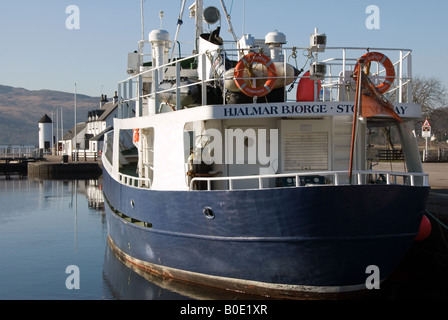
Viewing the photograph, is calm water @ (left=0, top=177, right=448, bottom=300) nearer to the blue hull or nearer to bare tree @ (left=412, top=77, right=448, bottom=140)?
the blue hull

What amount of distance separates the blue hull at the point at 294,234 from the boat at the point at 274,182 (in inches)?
0.8

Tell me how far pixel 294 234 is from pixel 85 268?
757cm

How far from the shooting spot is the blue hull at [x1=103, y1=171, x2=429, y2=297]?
10031 mm

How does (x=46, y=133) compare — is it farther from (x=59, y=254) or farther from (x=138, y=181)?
(x=138, y=181)

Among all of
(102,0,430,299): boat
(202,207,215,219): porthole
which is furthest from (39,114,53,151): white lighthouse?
(202,207,215,219): porthole

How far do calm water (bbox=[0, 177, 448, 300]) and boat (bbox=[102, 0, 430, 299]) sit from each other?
19.0 inches

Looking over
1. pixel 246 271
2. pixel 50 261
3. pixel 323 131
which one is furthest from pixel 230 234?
pixel 50 261

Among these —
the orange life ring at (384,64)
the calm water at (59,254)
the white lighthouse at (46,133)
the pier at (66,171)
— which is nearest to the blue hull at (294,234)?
the calm water at (59,254)

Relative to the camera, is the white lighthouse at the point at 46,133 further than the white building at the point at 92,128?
Yes

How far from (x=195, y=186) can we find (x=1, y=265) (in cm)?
722

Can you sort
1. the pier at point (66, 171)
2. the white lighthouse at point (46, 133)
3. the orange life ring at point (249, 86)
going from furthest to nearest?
the white lighthouse at point (46, 133) < the pier at point (66, 171) < the orange life ring at point (249, 86)

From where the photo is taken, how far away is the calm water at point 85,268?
493 inches

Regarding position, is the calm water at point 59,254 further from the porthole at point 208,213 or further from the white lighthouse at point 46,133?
the white lighthouse at point 46,133

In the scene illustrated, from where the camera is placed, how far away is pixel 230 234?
10.8 m
